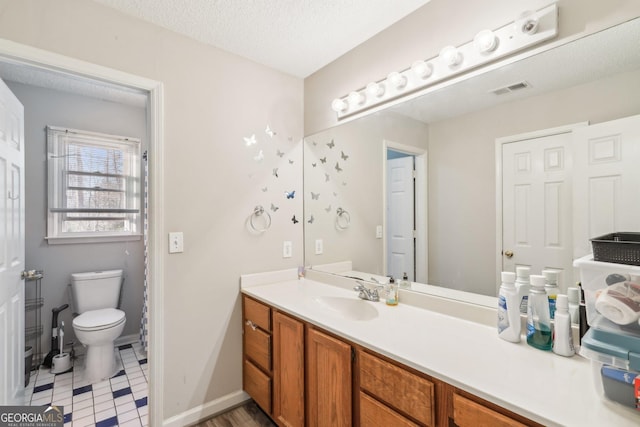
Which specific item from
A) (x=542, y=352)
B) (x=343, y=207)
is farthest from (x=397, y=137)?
(x=542, y=352)

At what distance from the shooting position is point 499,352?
41.9 inches

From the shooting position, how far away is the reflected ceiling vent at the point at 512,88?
4.16 ft

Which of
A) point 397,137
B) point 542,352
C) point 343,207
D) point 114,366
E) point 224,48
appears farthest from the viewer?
point 114,366

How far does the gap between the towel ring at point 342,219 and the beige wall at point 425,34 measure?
24.5 inches

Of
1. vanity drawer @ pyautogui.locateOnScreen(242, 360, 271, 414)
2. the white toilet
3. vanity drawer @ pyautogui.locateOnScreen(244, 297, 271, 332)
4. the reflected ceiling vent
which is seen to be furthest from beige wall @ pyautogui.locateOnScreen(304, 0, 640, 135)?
the white toilet

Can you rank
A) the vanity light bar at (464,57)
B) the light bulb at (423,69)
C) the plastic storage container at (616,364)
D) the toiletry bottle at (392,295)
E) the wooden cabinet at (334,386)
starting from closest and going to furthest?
the plastic storage container at (616,364) < the wooden cabinet at (334,386) < the vanity light bar at (464,57) < the light bulb at (423,69) < the toiletry bottle at (392,295)

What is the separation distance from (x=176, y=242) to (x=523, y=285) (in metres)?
1.76

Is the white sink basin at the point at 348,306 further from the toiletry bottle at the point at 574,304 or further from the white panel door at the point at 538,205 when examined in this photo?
the toiletry bottle at the point at 574,304

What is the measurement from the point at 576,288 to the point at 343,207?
4.41 ft

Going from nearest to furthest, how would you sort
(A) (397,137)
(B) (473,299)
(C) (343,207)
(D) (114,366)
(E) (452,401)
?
1. (E) (452,401)
2. (B) (473,299)
3. (A) (397,137)
4. (C) (343,207)
5. (D) (114,366)

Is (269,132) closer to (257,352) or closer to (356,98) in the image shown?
(356,98)

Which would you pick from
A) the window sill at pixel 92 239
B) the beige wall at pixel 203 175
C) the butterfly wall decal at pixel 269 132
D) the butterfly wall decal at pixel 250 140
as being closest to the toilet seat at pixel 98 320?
the window sill at pixel 92 239

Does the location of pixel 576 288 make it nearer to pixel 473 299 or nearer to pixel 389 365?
pixel 473 299

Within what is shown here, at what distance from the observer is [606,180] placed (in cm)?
106
